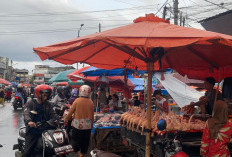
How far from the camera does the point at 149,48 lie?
477 centimetres

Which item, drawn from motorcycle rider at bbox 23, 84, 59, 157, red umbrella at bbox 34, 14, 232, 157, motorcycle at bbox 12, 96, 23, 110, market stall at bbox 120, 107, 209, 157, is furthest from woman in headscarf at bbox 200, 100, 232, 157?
motorcycle at bbox 12, 96, 23, 110

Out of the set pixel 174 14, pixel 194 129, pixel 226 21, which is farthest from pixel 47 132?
pixel 174 14

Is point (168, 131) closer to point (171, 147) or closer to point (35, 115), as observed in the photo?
Answer: point (171, 147)

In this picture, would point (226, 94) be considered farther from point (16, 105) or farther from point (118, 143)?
point (16, 105)

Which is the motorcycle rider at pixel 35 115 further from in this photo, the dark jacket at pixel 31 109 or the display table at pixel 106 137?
the display table at pixel 106 137

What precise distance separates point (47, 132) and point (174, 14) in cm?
1413

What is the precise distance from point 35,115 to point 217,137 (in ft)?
11.1

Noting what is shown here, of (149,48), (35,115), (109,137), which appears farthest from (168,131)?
(109,137)

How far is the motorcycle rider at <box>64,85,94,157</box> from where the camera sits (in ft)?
21.0

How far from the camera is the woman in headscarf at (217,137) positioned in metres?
4.19

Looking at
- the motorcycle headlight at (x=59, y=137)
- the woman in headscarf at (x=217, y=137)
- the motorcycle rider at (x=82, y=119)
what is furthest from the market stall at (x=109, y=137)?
the woman in headscarf at (x=217, y=137)

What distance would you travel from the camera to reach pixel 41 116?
5051 millimetres

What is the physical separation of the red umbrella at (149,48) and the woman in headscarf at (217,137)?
0.95m

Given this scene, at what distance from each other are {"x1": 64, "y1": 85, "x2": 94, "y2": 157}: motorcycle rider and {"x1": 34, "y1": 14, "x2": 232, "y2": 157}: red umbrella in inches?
39.0
